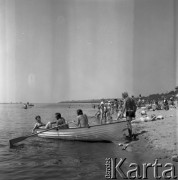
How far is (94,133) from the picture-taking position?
15555mm

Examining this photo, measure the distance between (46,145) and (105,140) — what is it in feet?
11.7

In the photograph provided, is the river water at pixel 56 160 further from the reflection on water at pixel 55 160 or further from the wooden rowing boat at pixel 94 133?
the wooden rowing boat at pixel 94 133

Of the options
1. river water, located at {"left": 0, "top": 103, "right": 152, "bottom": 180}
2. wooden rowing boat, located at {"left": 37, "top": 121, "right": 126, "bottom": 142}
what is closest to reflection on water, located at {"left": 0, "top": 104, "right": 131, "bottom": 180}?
river water, located at {"left": 0, "top": 103, "right": 152, "bottom": 180}

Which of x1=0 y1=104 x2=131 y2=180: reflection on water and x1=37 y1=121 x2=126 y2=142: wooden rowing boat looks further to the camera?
x1=37 y1=121 x2=126 y2=142: wooden rowing boat

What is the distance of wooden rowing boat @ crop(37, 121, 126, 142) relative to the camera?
1473 centimetres

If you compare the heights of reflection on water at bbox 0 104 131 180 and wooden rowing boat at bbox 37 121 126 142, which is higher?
wooden rowing boat at bbox 37 121 126 142

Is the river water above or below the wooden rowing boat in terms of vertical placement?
below

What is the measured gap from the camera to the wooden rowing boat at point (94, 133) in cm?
1473

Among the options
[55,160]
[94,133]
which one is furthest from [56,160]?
[94,133]

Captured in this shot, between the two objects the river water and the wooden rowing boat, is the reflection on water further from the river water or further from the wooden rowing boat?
the wooden rowing boat

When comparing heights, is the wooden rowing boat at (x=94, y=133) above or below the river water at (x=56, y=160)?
above

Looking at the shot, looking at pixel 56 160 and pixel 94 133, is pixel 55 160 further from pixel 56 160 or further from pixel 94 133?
pixel 94 133

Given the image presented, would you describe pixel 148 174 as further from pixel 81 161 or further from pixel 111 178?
pixel 81 161

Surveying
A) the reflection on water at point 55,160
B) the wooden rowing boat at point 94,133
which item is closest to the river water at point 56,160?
the reflection on water at point 55,160
